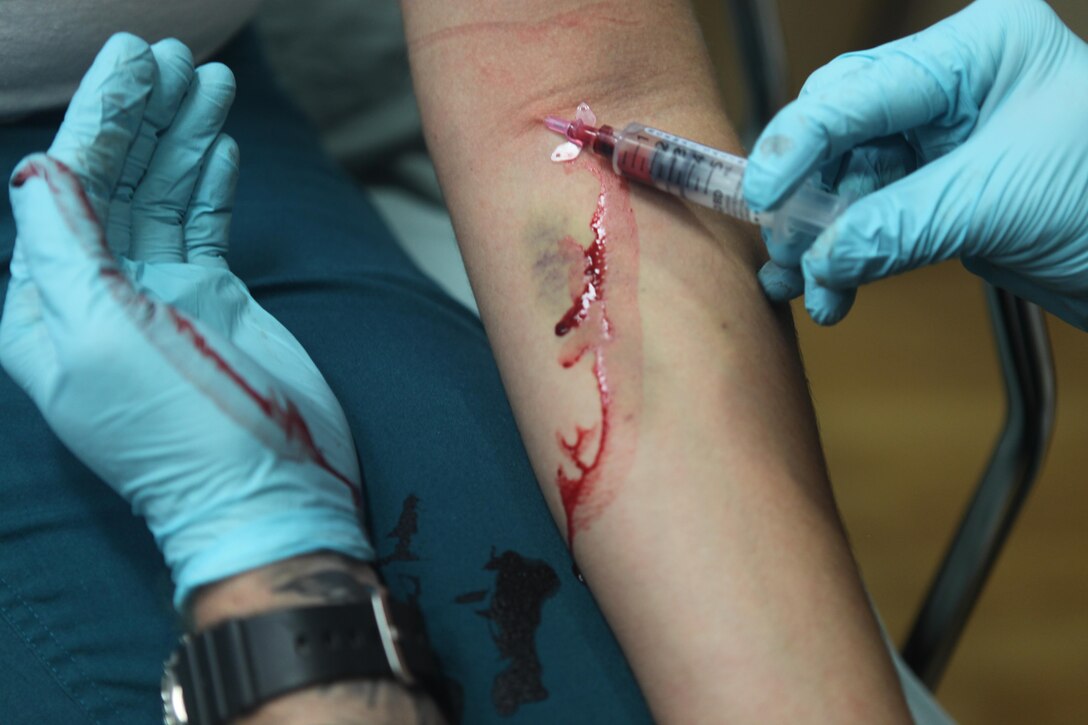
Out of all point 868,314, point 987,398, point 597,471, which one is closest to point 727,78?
point 868,314

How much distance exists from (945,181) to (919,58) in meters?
0.14

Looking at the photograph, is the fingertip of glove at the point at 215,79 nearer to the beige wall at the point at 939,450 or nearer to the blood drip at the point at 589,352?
the blood drip at the point at 589,352

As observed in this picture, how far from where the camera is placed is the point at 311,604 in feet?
2.59

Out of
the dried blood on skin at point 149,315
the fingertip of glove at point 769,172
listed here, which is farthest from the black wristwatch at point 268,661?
the fingertip of glove at point 769,172

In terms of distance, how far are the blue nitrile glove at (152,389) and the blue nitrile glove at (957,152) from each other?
473mm

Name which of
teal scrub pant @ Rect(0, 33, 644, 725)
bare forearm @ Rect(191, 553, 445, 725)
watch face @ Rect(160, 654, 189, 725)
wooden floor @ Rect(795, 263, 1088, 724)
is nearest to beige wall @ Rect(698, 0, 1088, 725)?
wooden floor @ Rect(795, 263, 1088, 724)

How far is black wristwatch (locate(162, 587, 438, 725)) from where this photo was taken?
2.48 feet

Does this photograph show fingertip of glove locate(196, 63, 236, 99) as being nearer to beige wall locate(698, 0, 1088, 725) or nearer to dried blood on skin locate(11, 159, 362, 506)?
dried blood on skin locate(11, 159, 362, 506)

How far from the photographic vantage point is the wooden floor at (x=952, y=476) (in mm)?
1896

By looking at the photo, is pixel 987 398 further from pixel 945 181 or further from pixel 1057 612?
pixel 945 181

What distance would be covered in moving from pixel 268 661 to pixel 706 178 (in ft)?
1.92

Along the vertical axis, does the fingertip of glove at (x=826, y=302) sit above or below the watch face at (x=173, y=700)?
above

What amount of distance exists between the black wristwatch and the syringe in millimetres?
502

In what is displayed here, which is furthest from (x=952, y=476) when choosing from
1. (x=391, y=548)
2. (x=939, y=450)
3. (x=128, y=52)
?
(x=128, y=52)
